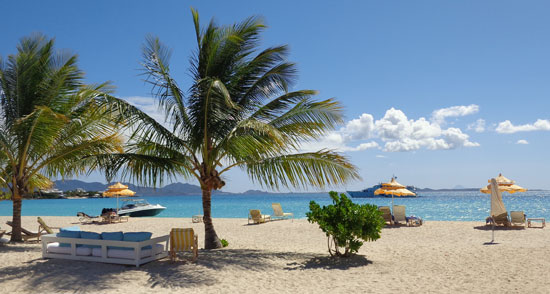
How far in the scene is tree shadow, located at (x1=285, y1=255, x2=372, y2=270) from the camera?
809cm

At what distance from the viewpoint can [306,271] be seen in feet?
25.4

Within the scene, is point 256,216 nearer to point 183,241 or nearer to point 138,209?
point 183,241

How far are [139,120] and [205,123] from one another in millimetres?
1508

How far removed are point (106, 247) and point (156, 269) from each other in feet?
4.07

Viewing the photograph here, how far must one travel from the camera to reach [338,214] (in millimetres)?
8641

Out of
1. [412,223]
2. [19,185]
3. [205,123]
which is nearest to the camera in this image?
[205,123]

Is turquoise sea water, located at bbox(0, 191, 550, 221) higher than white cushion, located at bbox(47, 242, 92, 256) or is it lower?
lower

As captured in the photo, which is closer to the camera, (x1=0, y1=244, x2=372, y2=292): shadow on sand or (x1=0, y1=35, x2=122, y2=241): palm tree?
(x1=0, y1=244, x2=372, y2=292): shadow on sand

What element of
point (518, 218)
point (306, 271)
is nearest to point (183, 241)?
point (306, 271)

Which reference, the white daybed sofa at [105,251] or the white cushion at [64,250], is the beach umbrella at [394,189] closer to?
the white daybed sofa at [105,251]

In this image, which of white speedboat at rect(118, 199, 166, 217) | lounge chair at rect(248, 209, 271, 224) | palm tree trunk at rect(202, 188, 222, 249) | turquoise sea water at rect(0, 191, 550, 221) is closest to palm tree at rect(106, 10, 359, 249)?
palm tree trunk at rect(202, 188, 222, 249)

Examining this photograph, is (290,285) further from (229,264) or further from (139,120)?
(139,120)

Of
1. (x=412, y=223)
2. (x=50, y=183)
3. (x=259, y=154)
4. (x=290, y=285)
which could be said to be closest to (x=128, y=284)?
(x=290, y=285)

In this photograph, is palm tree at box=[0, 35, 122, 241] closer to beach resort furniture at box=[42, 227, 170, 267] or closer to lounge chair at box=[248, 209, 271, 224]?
beach resort furniture at box=[42, 227, 170, 267]
